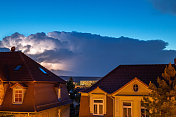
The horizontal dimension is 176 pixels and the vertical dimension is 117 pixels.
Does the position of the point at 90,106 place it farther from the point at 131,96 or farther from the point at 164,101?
the point at 164,101

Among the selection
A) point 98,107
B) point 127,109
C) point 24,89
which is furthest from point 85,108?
point 24,89

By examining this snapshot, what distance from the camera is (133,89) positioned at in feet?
75.5

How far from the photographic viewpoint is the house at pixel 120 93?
22.9m

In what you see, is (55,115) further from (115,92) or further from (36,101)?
(115,92)

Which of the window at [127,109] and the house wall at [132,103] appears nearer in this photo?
the house wall at [132,103]

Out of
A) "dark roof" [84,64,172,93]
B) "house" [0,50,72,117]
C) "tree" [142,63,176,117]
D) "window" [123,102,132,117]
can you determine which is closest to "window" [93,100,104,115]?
"dark roof" [84,64,172,93]

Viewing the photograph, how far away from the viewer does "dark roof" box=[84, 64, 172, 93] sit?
24812 mm

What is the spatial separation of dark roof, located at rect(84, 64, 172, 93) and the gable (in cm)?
131

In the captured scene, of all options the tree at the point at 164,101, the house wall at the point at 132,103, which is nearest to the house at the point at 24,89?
the house wall at the point at 132,103

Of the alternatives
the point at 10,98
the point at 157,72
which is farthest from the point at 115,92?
the point at 10,98

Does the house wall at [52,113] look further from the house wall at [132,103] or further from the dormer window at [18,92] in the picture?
the house wall at [132,103]

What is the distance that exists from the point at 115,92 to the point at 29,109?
9317 mm

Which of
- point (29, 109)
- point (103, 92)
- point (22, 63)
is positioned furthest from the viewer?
point (22, 63)

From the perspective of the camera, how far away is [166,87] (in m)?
18.0
